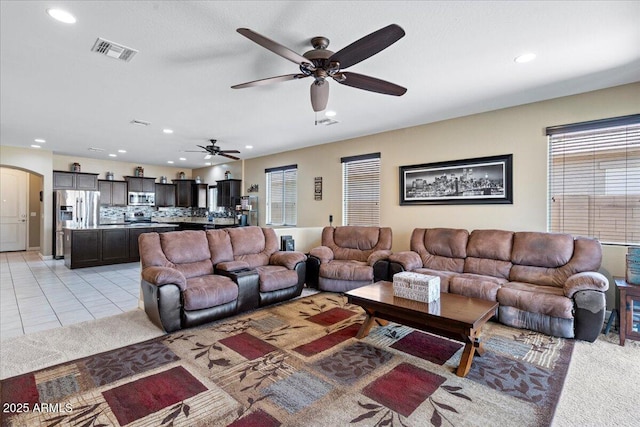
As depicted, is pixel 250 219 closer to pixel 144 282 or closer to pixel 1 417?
pixel 144 282

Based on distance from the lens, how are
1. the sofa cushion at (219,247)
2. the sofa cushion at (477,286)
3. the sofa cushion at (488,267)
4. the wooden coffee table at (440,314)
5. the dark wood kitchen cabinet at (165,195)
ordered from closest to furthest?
1. the wooden coffee table at (440,314)
2. the sofa cushion at (477,286)
3. the sofa cushion at (488,267)
4. the sofa cushion at (219,247)
5. the dark wood kitchen cabinet at (165,195)

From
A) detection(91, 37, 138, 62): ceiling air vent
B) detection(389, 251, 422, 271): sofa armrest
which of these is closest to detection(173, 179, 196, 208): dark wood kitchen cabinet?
detection(91, 37, 138, 62): ceiling air vent

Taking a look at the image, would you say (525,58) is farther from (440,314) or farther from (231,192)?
(231,192)

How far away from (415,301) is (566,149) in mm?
3107

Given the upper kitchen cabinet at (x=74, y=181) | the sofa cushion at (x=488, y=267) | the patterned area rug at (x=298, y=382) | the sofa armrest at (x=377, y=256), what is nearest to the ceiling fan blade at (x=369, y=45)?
the patterned area rug at (x=298, y=382)

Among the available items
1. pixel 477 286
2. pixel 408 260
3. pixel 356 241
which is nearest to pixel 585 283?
pixel 477 286

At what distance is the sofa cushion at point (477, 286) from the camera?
Result: 3.53 meters

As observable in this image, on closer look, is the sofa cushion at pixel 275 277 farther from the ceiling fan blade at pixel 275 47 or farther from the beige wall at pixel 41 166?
the beige wall at pixel 41 166

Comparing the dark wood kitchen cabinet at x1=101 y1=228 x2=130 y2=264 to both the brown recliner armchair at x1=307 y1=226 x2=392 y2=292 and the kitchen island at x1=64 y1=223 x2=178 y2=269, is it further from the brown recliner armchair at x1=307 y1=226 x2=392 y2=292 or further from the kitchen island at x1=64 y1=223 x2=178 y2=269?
the brown recliner armchair at x1=307 y1=226 x2=392 y2=292

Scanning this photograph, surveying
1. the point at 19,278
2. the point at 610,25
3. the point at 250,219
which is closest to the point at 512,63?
the point at 610,25

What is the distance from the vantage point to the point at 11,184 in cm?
935

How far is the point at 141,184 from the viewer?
10.1 meters

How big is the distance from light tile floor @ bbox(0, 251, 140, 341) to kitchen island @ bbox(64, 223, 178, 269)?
21 centimetres

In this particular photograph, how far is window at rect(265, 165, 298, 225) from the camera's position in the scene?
25.2 feet
